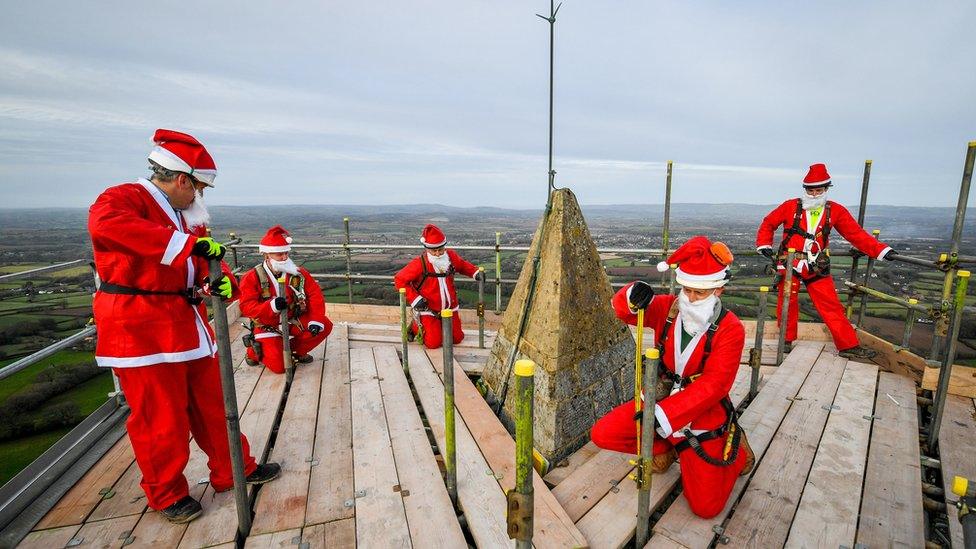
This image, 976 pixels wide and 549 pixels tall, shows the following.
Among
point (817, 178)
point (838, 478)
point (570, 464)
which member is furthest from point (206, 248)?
point (817, 178)

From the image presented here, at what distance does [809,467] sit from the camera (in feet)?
9.97

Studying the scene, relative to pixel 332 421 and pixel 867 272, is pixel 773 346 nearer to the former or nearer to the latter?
pixel 867 272

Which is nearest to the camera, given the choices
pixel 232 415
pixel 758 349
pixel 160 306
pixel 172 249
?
pixel 172 249

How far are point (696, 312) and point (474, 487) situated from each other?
1829mm

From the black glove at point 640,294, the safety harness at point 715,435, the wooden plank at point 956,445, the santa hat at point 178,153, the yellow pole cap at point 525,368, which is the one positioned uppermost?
the santa hat at point 178,153

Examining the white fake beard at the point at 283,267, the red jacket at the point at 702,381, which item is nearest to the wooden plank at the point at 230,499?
the white fake beard at the point at 283,267

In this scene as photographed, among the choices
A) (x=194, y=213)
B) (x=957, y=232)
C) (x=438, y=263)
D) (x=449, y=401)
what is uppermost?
(x=194, y=213)

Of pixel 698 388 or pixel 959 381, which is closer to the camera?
pixel 698 388

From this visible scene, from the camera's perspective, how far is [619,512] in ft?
8.51

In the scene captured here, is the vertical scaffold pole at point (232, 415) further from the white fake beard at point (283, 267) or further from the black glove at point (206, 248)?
the white fake beard at point (283, 267)

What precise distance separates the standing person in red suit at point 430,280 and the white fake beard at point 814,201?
4.18m

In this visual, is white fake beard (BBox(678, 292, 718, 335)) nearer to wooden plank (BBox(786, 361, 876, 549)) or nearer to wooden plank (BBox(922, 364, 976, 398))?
wooden plank (BBox(786, 361, 876, 549))

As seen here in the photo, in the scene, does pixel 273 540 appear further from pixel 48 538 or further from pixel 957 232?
pixel 957 232

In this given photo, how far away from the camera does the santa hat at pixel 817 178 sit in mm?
5125
